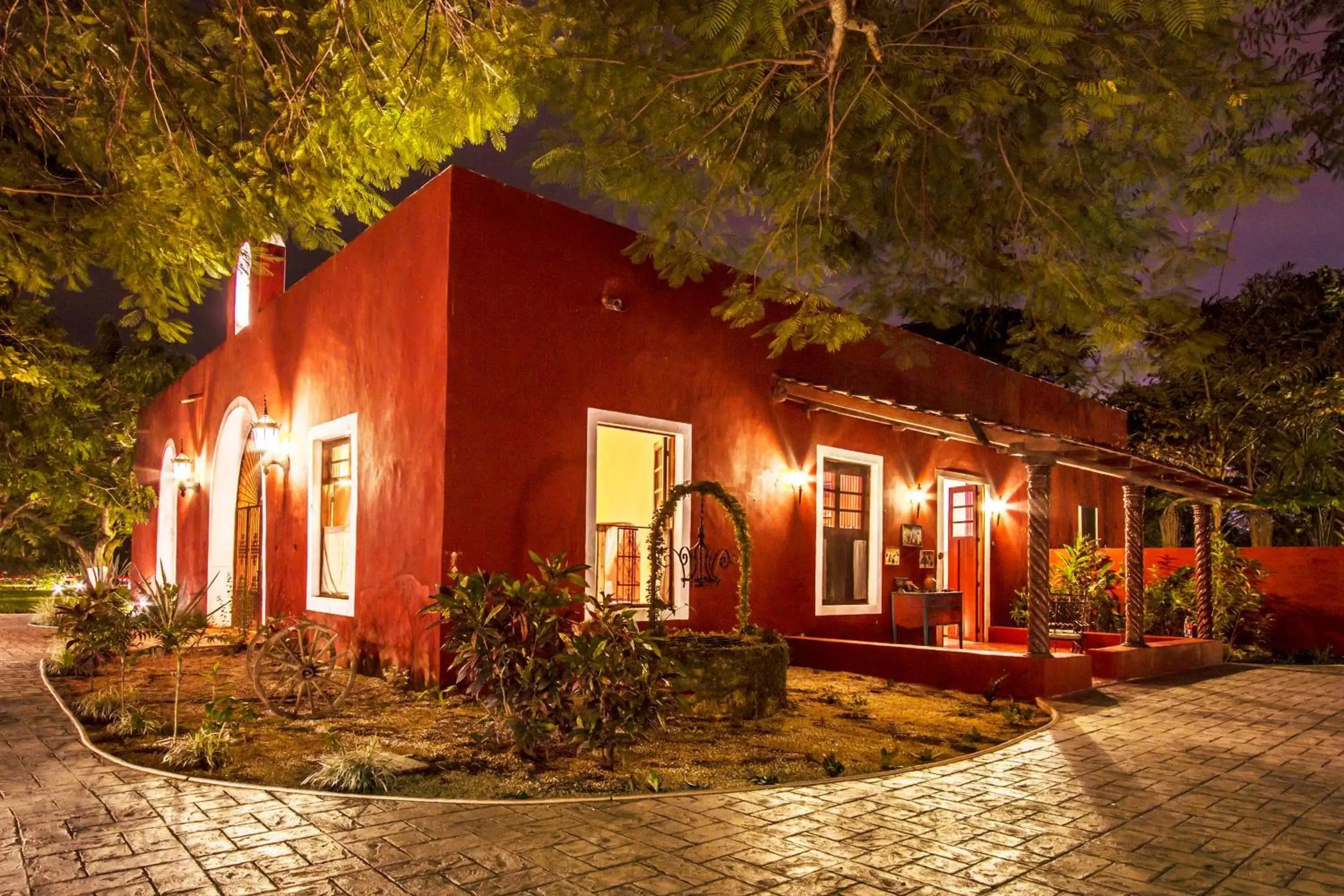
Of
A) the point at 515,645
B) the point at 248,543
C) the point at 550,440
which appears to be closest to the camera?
the point at 515,645

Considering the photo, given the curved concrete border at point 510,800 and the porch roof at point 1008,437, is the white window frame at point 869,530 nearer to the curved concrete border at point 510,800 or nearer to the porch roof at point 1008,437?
the porch roof at point 1008,437

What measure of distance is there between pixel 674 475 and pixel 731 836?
224 inches

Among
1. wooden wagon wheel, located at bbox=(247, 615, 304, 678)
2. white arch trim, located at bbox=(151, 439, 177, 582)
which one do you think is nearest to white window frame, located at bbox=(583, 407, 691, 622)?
wooden wagon wheel, located at bbox=(247, 615, 304, 678)

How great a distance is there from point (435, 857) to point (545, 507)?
15.2 ft

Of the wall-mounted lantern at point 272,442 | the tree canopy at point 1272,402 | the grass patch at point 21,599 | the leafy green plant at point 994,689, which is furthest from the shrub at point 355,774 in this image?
the tree canopy at point 1272,402

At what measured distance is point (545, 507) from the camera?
8328 mm

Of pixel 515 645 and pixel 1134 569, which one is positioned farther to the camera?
pixel 1134 569

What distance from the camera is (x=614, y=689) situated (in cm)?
550

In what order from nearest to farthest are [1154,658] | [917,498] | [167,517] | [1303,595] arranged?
1. [1154,658]
2. [917,498]
3. [1303,595]
4. [167,517]

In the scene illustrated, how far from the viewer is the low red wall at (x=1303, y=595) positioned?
1295cm

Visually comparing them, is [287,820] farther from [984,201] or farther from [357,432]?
[984,201]

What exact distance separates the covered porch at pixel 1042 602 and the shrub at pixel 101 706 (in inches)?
255

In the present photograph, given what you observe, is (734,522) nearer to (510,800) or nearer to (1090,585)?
(510,800)

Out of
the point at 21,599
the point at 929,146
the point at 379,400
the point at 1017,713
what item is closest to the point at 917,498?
the point at 1017,713
